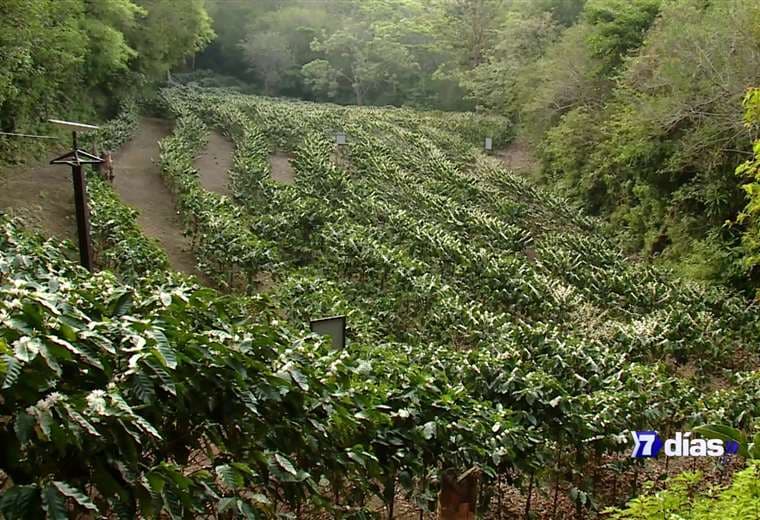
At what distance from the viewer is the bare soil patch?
17914 millimetres

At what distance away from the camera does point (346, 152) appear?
1978 cm

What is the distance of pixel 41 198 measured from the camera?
13617mm

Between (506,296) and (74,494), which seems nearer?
(74,494)

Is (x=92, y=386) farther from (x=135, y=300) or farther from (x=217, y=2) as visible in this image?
(x=217, y=2)

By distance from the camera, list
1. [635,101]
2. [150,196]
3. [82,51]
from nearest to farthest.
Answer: [635,101]
[150,196]
[82,51]

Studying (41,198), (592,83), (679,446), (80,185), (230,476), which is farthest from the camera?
(592,83)

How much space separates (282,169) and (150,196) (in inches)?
177

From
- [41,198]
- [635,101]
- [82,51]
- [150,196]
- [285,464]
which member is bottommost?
[285,464]

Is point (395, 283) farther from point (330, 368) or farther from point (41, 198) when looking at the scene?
point (41, 198)

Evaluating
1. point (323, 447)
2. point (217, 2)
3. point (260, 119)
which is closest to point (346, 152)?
point (260, 119)

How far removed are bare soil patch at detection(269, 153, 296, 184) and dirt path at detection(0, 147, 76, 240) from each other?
5.36 metres

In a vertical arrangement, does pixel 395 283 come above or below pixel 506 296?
above

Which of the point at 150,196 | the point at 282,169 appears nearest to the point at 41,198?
the point at 150,196

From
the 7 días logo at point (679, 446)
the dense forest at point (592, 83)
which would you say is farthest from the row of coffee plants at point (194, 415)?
the dense forest at point (592, 83)
